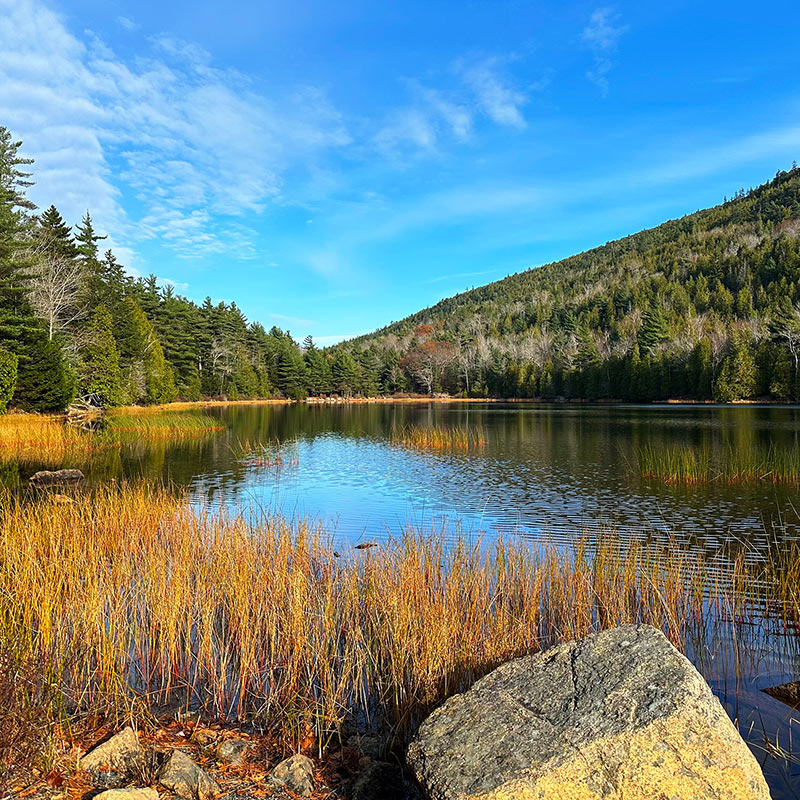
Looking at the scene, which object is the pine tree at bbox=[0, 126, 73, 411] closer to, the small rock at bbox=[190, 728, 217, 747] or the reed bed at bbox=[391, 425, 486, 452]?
the reed bed at bbox=[391, 425, 486, 452]

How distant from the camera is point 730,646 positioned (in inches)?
242

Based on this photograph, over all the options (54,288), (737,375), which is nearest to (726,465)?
(54,288)

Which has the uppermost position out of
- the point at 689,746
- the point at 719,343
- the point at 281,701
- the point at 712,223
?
the point at 712,223

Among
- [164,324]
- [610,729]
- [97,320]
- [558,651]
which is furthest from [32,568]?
[164,324]

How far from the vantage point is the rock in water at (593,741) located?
3202mm

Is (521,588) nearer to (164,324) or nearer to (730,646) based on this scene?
(730,646)

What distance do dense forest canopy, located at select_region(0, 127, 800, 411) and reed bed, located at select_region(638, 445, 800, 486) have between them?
2500 cm

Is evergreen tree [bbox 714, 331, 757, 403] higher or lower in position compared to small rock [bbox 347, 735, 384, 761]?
higher

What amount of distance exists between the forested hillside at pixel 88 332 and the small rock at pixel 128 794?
24.9 metres

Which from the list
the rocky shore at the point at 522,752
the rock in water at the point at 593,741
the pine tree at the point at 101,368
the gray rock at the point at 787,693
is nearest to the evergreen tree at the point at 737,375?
the pine tree at the point at 101,368

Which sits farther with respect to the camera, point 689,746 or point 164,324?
point 164,324

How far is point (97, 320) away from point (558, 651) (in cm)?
4362

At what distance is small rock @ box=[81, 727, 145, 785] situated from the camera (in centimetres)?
359

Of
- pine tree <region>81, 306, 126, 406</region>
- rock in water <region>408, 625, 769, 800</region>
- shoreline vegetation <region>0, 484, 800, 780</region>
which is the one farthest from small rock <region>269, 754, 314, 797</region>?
pine tree <region>81, 306, 126, 406</region>
